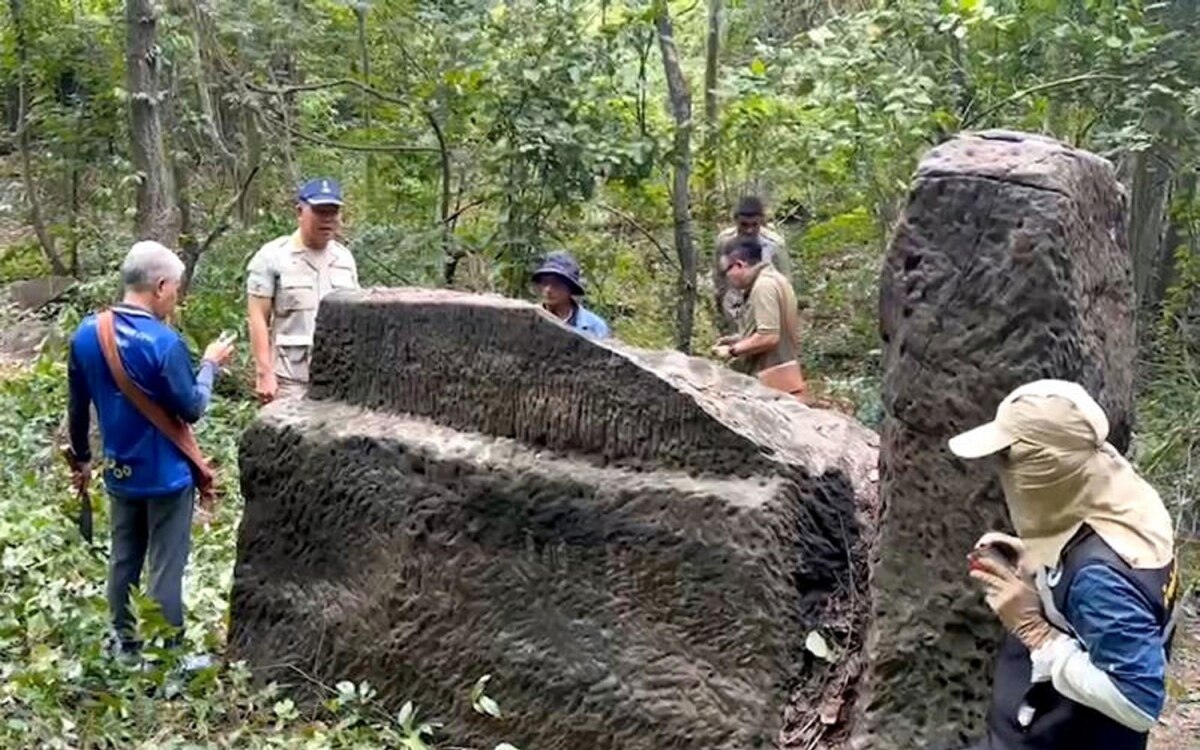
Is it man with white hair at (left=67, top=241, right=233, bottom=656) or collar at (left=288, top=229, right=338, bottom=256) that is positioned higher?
collar at (left=288, top=229, right=338, bottom=256)

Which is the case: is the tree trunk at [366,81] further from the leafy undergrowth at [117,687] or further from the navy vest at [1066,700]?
the navy vest at [1066,700]

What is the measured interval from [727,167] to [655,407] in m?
7.92

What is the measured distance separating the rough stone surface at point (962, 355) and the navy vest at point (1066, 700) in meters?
0.76

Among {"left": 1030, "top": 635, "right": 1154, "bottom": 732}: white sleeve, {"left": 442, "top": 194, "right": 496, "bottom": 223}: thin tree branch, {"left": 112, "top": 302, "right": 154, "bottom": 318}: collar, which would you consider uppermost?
{"left": 112, "top": 302, "right": 154, "bottom": 318}: collar

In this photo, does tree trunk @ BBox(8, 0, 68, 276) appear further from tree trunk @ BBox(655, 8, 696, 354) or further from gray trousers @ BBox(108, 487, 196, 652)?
gray trousers @ BBox(108, 487, 196, 652)

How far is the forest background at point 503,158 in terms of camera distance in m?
7.89

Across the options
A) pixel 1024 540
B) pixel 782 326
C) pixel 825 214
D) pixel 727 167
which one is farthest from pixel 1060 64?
pixel 1024 540

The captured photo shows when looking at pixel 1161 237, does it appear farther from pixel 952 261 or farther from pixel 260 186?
pixel 952 261

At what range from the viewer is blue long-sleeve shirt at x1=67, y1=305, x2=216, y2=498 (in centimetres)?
515

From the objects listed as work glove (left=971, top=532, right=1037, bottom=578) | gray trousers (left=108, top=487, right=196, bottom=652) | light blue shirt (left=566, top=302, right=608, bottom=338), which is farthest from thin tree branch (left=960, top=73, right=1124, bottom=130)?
work glove (left=971, top=532, right=1037, bottom=578)

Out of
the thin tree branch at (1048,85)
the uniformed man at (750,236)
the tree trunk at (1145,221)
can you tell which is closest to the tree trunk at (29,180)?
the uniformed man at (750,236)

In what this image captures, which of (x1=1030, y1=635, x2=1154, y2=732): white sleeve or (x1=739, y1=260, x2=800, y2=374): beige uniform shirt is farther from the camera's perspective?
(x1=739, y1=260, x2=800, y2=374): beige uniform shirt

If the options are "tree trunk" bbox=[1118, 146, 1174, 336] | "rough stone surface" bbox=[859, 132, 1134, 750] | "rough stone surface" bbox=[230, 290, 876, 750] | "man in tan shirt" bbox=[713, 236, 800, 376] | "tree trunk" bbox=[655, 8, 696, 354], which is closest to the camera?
"rough stone surface" bbox=[859, 132, 1134, 750]

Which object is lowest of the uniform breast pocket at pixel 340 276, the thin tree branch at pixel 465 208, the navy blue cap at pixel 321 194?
the thin tree branch at pixel 465 208
